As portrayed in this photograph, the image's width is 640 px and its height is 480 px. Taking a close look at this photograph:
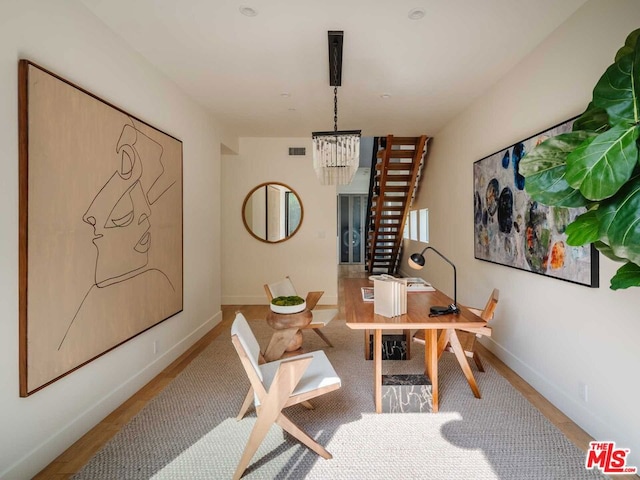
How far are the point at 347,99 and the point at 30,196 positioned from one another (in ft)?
9.52

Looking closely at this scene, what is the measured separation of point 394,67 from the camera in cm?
287

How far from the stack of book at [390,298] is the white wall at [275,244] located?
3206 mm

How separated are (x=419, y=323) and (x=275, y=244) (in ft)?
12.1

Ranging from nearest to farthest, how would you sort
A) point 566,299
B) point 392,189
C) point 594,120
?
point 594,120 → point 566,299 → point 392,189

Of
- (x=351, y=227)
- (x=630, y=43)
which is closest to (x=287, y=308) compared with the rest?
(x=630, y=43)

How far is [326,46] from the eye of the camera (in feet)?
8.32

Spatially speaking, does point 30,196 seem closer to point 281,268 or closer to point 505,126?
point 505,126

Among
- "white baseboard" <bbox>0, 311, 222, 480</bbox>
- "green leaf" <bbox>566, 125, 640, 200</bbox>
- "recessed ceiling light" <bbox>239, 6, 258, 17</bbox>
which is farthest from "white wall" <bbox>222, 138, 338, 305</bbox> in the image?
"green leaf" <bbox>566, 125, 640, 200</bbox>

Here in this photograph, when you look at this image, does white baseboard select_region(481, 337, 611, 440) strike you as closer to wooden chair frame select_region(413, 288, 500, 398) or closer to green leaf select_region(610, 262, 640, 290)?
wooden chair frame select_region(413, 288, 500, 398)

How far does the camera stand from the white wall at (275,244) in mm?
5359

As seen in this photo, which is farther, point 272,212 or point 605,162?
point 272,212

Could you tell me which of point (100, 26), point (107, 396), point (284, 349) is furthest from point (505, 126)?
point (107, 396)

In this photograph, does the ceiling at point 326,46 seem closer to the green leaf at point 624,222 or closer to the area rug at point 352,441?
the green leaf at point 624,222

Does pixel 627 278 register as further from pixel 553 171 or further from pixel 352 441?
pixel 352 441
